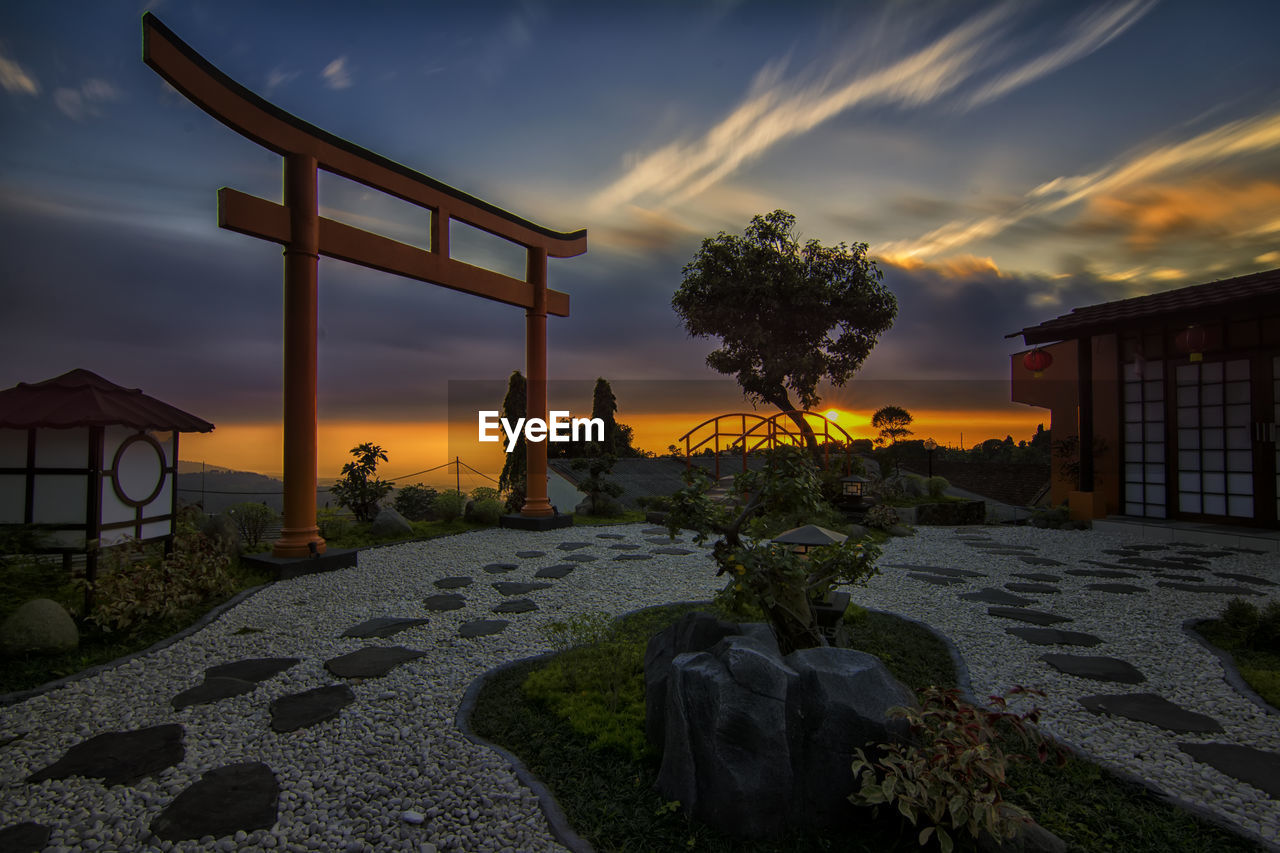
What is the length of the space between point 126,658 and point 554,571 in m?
4.14

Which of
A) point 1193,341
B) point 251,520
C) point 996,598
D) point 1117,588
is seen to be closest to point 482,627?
point 996,598

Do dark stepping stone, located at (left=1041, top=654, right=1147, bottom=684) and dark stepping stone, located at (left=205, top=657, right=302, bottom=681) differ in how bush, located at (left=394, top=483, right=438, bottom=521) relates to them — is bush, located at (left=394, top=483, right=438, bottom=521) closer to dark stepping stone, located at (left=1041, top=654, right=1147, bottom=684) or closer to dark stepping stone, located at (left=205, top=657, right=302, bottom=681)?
dark stepping stone, located at (left=205, top=657, right=302, bottom=681)

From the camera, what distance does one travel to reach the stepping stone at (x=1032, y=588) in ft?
21.5

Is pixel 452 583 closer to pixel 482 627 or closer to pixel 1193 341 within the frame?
pixel 482 627

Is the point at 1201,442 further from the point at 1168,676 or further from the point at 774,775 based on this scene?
the point at 774,775

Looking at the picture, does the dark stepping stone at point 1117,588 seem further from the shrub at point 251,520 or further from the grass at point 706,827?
the shrub at point 251,520

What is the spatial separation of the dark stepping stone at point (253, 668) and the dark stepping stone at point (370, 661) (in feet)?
0.97

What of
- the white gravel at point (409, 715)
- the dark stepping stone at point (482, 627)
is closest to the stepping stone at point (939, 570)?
the white gravel at point (409, 715)

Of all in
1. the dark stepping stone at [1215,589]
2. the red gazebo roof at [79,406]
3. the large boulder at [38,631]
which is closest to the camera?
the large boulder at [38,631]

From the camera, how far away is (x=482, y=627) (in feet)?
17.3

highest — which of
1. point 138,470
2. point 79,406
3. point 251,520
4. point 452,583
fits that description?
point 79,406

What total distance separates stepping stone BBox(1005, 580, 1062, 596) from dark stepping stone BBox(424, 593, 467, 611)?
19.5ft

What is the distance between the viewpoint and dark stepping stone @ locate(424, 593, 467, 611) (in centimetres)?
591

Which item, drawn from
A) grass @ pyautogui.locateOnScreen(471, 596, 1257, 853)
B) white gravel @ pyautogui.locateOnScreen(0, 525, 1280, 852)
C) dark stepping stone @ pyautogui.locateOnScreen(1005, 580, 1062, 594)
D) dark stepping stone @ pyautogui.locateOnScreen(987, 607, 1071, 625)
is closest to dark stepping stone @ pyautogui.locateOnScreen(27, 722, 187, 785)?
white gravel @ pyautogui.locateOnScreen(0, 525, 1280, 852)
